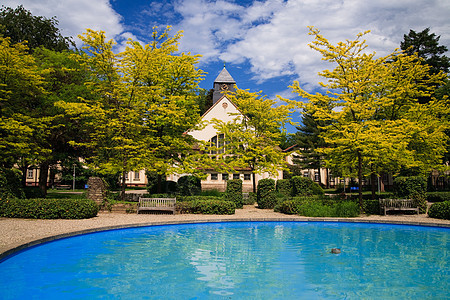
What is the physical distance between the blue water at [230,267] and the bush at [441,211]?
4.00 m

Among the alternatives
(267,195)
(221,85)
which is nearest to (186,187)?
(267,195)

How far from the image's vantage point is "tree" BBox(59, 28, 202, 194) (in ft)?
67.8

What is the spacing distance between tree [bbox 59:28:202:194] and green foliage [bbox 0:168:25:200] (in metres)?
4.38

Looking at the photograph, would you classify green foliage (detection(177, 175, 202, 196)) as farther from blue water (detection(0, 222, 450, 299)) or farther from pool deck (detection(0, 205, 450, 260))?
blue water (detection(0, 222, 450, 299))

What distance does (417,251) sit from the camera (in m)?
10.6

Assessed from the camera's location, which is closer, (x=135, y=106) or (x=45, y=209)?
(x=45, y=209)

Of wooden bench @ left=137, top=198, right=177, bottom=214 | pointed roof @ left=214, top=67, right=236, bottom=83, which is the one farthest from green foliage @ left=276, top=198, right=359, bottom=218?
pointed roof @ left=214, top=67, right=236, bottom=83

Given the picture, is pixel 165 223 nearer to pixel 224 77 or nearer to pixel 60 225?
pixel 60 225

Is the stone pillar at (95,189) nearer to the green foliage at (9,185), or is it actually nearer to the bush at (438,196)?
the green foliage at (9,185)

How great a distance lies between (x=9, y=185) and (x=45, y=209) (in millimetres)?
3198

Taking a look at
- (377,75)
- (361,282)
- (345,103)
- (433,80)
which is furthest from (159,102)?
(433,80)

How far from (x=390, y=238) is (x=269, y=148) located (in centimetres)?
1457

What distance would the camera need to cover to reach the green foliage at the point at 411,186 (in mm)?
19359

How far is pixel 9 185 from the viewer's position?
17141 millimetres
